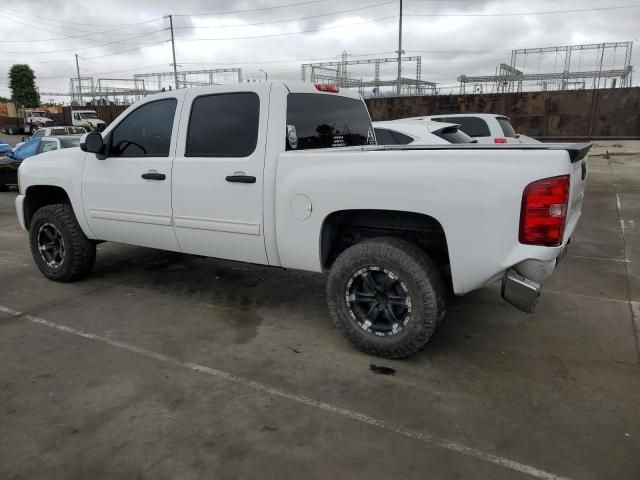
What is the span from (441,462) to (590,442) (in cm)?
82

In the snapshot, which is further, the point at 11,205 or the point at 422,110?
the point at 422,110

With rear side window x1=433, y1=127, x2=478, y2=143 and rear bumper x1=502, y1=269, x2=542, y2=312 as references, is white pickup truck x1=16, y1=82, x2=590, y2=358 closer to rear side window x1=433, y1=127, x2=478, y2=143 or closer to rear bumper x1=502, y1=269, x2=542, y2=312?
rear bumper x1=502, y1=269, x2=542, y2=312

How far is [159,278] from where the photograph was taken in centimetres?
550

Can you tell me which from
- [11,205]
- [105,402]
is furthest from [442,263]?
[11,205]

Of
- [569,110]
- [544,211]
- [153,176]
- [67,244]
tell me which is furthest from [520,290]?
[569,110]

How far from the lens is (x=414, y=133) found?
702 centimetres

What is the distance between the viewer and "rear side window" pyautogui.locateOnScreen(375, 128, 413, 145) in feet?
23.1

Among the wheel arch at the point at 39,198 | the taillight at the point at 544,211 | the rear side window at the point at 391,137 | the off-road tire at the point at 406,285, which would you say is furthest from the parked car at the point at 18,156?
the taillight at the point at 544,211

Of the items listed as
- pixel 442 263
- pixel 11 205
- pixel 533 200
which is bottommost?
pixel 11 205

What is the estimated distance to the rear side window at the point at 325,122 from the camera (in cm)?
390

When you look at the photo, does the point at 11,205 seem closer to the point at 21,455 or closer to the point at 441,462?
the point at 21,455

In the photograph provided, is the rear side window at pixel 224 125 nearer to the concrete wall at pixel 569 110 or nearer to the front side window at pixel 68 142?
the front side window at pixel 68 142

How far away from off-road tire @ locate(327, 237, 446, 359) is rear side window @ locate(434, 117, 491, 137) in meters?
7.08

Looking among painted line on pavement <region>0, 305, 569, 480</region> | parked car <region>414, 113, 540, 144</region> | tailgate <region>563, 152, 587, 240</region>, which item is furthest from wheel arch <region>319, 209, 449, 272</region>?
parked car <region>414, 113, 540, 144</region>
